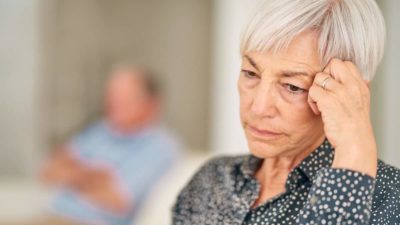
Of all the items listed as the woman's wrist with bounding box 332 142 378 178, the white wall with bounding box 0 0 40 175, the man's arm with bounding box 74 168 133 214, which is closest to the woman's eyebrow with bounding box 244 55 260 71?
the woman's wrist with bounding box 332 142 378 178

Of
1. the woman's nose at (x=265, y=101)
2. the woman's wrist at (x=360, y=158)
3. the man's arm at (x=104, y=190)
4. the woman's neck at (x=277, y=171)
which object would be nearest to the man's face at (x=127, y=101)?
the man's arm at (x=104, y=190)

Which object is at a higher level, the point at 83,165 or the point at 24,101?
the point at 24,101

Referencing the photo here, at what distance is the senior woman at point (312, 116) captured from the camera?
2.92 feet

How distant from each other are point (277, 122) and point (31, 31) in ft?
10.1

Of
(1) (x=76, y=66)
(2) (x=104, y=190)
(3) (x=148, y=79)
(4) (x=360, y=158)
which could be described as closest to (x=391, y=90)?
(4) (x=360, y=158)

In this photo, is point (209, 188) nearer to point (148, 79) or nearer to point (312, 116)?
point (312, 116)

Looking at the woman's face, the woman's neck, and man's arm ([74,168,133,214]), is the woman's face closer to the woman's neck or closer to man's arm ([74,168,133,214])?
the woman's neck

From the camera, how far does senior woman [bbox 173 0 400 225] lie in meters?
0.89

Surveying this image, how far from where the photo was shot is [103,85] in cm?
407

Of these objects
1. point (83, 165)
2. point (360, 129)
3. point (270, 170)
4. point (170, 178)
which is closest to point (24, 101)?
point (83, 165)

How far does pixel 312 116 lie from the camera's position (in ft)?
3.32

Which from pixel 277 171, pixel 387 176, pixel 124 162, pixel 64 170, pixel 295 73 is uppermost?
pixel 64 170

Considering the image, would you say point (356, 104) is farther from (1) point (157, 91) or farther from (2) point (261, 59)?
(1) point (157, 91)

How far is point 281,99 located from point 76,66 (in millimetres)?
3106
